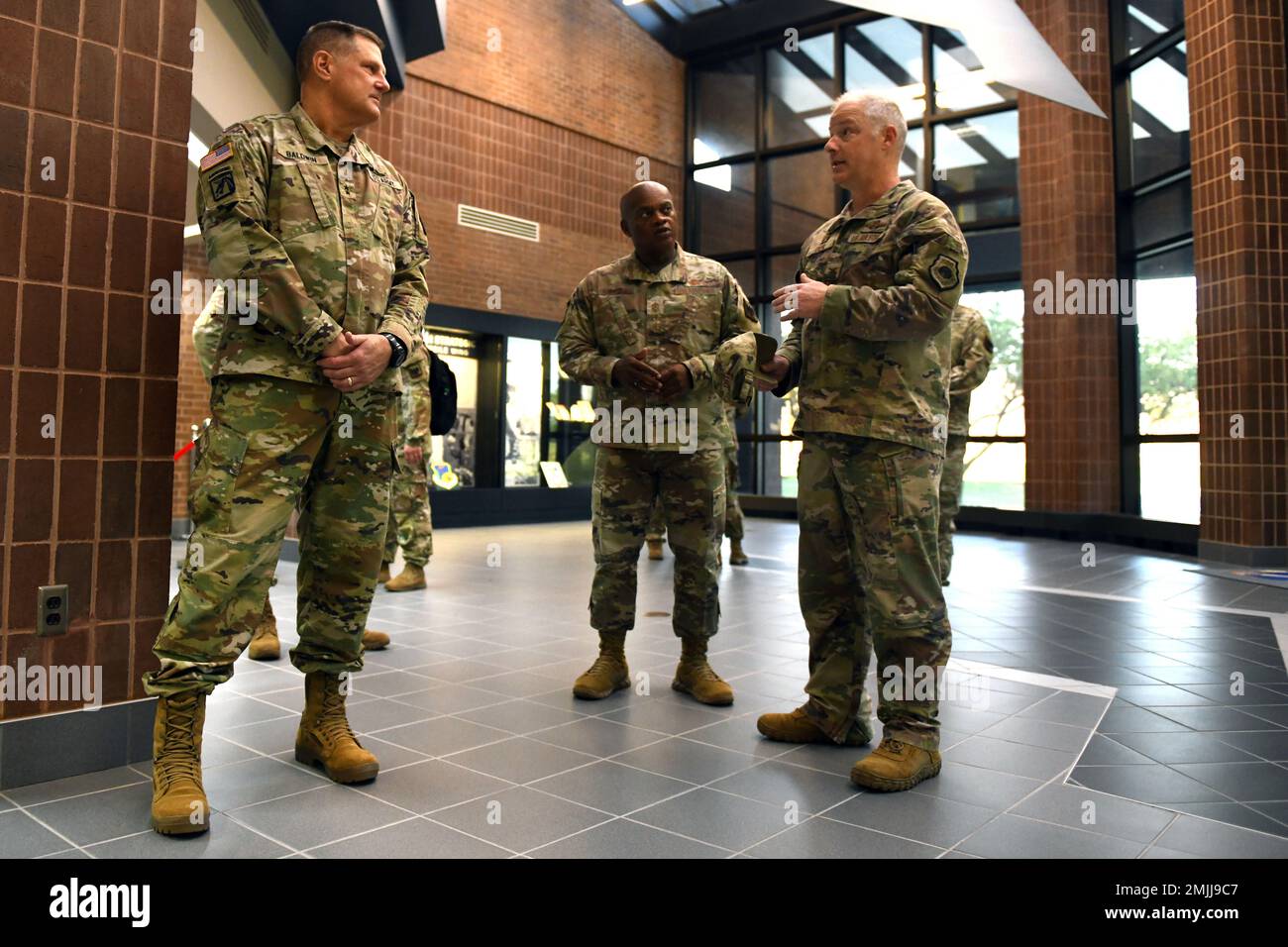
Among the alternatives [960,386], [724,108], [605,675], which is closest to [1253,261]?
[960,386]

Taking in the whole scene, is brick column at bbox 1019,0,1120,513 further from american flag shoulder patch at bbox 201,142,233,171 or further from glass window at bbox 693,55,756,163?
american flag shoulder patch at bbox 201,142,233,171

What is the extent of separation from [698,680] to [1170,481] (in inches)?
274

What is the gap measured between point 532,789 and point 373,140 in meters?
8.83

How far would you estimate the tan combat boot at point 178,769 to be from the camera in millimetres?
1962

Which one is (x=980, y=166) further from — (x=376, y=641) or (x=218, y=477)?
(x=218, y=477)

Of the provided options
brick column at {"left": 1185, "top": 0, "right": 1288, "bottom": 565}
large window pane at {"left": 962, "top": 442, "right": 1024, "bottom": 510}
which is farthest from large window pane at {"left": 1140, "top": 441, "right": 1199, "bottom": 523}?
large window pane at {"left": 962, "top": 442, "right": 1024, "bottom": 510}

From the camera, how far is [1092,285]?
30.9 ft

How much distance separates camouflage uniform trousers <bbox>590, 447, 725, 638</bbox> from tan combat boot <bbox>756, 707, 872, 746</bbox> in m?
0.52

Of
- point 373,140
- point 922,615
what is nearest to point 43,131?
point 922,615

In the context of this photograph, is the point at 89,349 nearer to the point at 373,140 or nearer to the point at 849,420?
the point at 849,420

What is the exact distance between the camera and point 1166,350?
8.67 metres

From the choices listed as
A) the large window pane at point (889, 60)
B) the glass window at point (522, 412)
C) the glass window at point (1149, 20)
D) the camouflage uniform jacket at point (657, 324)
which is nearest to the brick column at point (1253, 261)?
the glass window at point (1149, 20)

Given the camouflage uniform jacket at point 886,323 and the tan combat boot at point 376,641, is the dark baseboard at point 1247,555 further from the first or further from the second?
the tan combat boot at point 376,641
